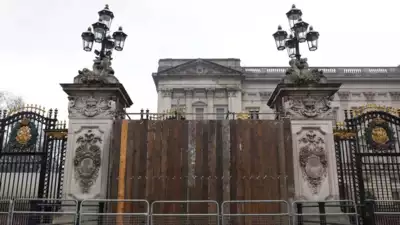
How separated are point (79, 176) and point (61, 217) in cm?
126

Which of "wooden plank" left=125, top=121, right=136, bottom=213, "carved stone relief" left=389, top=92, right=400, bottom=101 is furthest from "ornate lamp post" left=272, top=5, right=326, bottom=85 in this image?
"carved stone relief" left=389, top=92, right=400, bottom=101

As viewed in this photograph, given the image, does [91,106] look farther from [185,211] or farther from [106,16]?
[185,211]

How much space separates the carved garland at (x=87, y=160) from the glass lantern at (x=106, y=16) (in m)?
3.82

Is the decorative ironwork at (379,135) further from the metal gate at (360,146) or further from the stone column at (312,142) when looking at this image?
the stone column at (312,142)

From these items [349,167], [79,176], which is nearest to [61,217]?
[79,176]

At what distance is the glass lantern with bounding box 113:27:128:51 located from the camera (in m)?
12.5

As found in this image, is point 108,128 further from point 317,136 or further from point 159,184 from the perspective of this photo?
point 317,136

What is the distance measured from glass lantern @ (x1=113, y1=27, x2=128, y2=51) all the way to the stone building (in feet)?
74.4

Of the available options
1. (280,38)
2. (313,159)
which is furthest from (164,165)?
(280,38)

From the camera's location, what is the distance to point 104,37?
12352mm

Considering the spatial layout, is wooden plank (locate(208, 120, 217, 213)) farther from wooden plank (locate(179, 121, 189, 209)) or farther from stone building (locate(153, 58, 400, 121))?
stone building (locate(153, 58, 400, 121))

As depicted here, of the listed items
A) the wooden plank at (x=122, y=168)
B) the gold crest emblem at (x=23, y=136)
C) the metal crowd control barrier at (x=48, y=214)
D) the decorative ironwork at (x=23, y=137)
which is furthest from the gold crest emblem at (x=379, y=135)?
the gold crest emblem at (x=23, y=136)

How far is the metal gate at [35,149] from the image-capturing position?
39.2 ft

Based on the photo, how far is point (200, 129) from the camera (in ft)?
38.0
